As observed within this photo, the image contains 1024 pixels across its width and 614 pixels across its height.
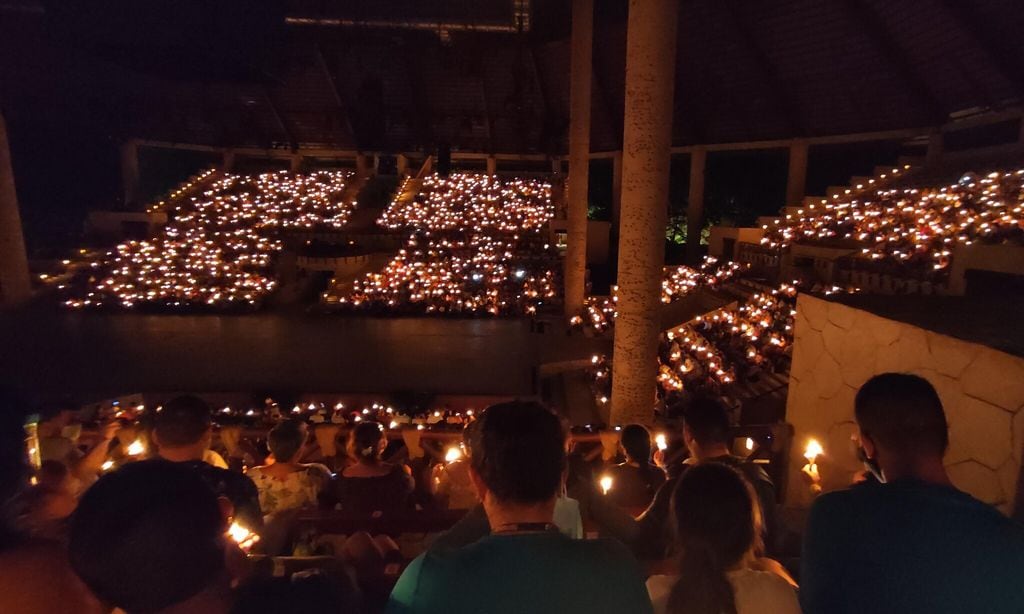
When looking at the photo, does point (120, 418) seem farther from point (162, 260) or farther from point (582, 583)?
point (162, 260)

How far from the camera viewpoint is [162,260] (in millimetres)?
17391

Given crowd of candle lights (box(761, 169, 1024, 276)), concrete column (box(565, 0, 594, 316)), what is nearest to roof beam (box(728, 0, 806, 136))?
crowd of candle lights (box(761, 169, 1024, 276))

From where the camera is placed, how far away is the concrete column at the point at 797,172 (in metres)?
19.7

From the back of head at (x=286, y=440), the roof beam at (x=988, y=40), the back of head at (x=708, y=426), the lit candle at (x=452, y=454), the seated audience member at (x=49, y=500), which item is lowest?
the lit candle at (x=452, y=454)

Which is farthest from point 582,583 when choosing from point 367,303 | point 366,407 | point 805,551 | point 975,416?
point 367,303

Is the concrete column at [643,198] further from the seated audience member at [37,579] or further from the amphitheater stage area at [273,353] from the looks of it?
the seated audience member at [37,579]

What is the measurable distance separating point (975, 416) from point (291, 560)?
12.7ft

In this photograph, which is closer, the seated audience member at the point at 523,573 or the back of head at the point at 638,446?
the seated audience member at the point at 523,573

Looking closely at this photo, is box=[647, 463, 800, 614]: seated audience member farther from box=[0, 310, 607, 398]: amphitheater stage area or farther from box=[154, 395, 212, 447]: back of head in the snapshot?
box=[0, 310, 607, 398]: amphitheater stage area

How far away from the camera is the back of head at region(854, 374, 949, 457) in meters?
1.67

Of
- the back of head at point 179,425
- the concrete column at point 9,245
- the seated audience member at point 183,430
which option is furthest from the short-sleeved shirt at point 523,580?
the concrete column at point 9,245

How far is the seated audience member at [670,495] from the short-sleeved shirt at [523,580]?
4.38 ft

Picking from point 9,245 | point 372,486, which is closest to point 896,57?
point 372,486

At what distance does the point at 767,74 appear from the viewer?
58.9 feet
